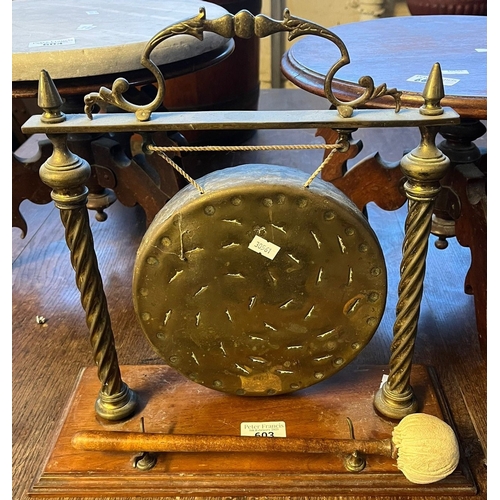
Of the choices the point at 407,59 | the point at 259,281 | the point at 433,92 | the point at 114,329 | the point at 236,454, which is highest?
the point at 433,92

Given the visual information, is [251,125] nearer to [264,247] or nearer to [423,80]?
[264,247]

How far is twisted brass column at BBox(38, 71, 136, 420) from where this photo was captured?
2.91ft

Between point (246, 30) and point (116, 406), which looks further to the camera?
point (116, 406)

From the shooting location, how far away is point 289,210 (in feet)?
3.00

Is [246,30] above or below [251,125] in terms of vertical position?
above

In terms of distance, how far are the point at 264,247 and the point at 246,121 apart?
0.19 meters

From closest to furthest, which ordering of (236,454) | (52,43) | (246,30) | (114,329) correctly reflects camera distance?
1. (246,30)
2. (236,454)
3. (52,43)
4. (114,329)

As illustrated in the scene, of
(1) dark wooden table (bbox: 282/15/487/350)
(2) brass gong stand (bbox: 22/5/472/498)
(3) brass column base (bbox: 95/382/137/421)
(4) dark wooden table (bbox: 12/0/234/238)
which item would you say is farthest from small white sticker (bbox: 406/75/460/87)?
(3) brass column base (bbox: 95/382/137/421)

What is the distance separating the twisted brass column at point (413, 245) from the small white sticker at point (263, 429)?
177mm

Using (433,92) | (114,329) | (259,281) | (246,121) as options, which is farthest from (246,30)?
(114,329)

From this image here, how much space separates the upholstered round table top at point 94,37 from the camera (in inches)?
50.4

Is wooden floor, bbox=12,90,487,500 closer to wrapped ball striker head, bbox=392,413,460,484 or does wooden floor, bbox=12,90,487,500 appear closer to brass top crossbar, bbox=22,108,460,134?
wrapped ball striker head, bbox=392,413,460,484

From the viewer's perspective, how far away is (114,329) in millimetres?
1483

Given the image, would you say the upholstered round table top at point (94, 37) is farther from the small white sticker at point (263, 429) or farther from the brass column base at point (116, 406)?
the small white sticker at point (263, 429)
